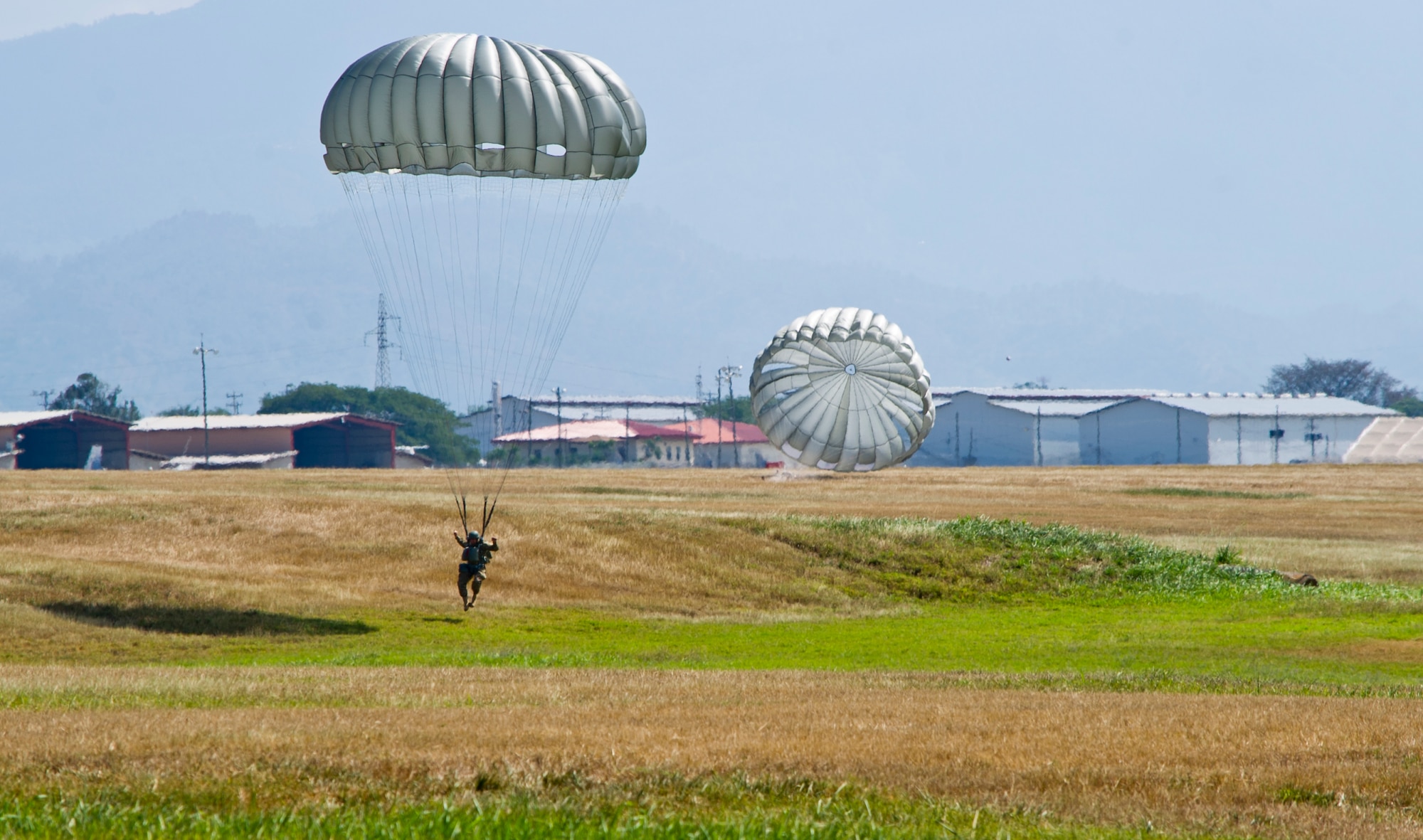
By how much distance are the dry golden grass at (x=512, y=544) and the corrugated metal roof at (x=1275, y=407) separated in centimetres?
8231

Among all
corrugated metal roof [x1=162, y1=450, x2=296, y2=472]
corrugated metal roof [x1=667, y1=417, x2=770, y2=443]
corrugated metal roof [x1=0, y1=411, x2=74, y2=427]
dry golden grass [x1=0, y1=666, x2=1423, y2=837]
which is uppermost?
corrugated metal roof [x1=0, y1=411, x2=74, y2=427]

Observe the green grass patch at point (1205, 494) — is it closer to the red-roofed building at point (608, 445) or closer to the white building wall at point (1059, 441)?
the white building wall at point (1059, 441)

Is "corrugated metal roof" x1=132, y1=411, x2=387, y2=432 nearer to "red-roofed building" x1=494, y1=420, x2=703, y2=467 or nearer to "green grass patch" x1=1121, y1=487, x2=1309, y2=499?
"red-roofed building" x1=494, y1=420, x2=703, y2=467

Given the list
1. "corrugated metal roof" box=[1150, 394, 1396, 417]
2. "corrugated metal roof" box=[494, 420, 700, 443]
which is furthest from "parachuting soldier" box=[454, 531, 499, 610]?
"corrugated metal roof" box=[494, 420, 700, 443]

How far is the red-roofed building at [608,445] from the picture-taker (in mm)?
170375

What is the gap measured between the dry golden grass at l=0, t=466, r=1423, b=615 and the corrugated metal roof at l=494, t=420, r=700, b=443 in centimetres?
11240

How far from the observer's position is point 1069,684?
19.2m

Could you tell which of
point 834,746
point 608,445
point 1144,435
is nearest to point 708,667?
point 834,746

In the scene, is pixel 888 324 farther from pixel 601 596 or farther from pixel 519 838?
pixel 519 838

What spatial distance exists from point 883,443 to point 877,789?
2105 inches

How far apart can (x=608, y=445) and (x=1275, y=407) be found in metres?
79.1

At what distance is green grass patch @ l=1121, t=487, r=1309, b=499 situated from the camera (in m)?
67.9

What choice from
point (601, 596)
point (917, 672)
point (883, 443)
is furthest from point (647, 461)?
point (917, 672)

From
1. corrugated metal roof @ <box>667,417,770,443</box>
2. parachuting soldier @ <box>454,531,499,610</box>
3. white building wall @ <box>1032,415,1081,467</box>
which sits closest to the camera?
parachuting soldier @ <box>454,531,499,610</box>
